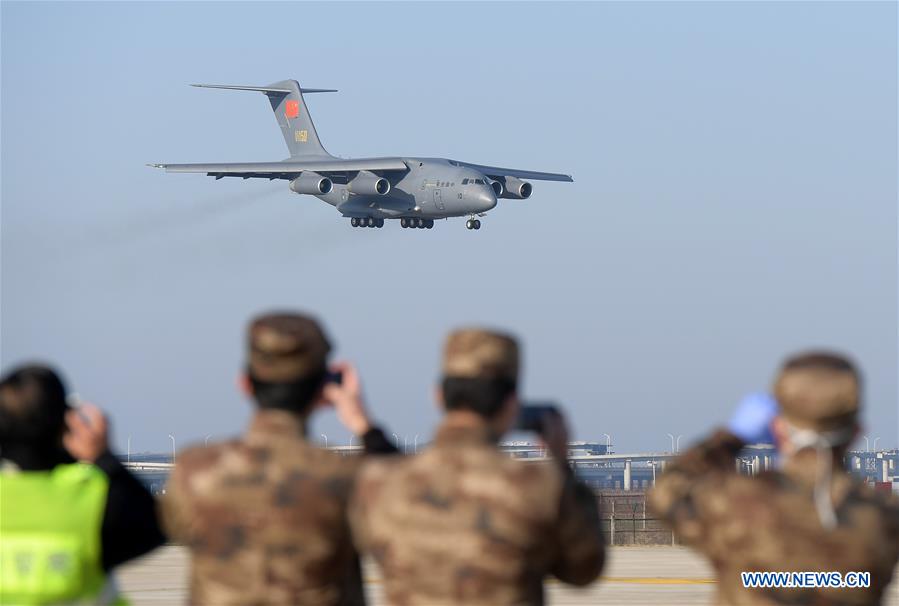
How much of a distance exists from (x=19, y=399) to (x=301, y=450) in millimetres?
886

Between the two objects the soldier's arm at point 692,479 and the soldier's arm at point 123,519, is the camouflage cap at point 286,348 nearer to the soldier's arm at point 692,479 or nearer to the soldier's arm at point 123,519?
the soldier's arm at point 123,519

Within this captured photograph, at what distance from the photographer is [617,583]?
18.3 m

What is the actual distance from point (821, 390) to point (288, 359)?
149 centimetres

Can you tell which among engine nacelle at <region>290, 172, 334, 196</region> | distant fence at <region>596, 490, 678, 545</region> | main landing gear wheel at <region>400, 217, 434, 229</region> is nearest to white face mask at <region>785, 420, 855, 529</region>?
distant fence at <region>596, 490, 678, 545</region>

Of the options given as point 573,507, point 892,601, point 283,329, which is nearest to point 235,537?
point 283,329

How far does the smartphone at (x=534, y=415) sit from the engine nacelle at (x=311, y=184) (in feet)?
195

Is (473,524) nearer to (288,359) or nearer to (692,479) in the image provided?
(692,479)

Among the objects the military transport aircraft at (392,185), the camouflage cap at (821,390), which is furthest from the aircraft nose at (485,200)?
the camouflage cap at (821,390)

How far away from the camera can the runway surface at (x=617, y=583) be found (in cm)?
1611

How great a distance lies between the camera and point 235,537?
4.96 meters

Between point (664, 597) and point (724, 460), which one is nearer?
point (724, 460)

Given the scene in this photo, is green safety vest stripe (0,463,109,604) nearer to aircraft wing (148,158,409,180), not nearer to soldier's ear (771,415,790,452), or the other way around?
soldier's ear (771,415,790,452)

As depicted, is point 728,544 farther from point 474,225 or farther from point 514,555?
point 474,225

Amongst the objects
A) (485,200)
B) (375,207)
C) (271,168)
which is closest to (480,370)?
(485,200)
